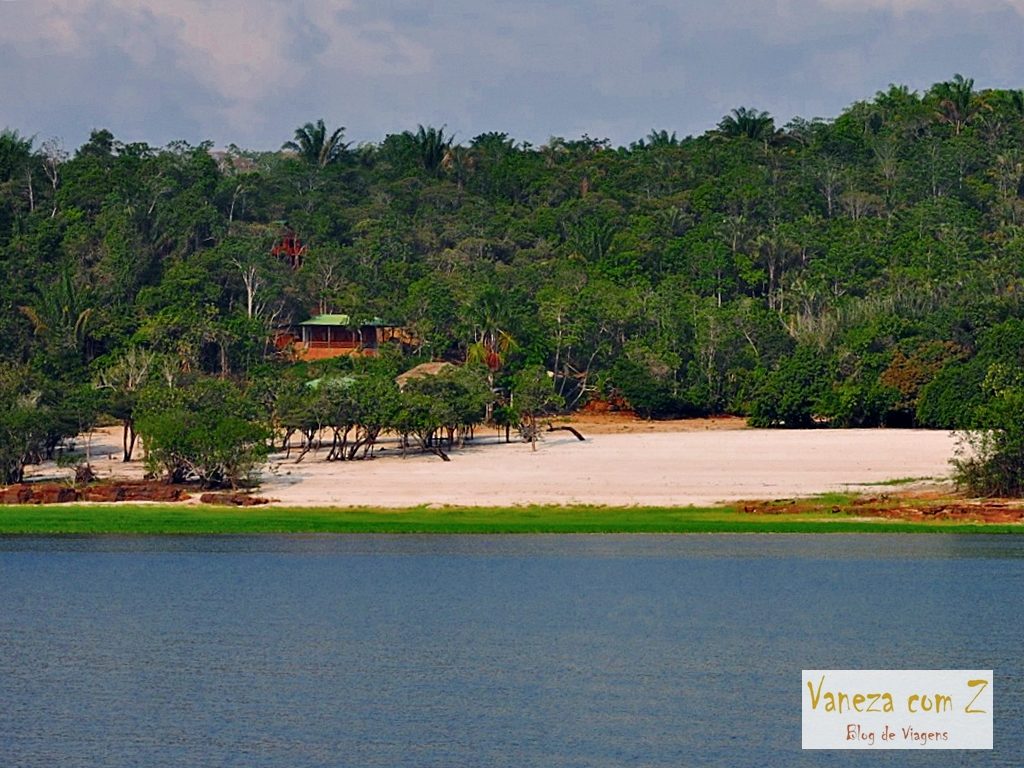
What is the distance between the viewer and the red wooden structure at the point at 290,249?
350ft

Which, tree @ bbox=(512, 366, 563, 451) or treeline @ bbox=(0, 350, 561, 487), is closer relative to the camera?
treeline @ bbox=(0, 350, 561, 487)

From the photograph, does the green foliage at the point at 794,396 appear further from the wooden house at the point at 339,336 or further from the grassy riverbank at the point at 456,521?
the wooden house at the point at 339,336

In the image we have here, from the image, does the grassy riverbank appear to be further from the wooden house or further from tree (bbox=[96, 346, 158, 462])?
the wooden house

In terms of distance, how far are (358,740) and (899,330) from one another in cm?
6042

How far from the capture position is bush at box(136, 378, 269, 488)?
54594 millimetres

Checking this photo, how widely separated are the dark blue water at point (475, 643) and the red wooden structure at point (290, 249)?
5818 centimetres

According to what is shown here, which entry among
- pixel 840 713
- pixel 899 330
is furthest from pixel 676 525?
pixel 899 330

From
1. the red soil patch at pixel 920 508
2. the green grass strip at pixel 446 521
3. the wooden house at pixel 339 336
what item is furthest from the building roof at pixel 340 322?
the red soil patch at pixel 920 508

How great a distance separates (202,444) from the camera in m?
54.5

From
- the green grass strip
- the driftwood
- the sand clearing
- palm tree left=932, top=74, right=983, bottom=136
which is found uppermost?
palm tree left=932, top=74, right=983, bottom=136

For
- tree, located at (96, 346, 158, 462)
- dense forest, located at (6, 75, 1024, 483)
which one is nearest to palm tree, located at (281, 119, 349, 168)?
dense forest, located at (6, 75, 1024, 483)

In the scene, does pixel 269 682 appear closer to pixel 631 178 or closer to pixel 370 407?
pixel 370 407

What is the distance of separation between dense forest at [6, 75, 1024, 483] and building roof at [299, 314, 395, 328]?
2.02 feet

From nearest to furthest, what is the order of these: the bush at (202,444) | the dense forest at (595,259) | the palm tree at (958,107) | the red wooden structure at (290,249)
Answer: the bush at (202,444) < the dense forest at (595,259) < the red wooden structure at (290,249) < the palm tree at (958,107)
